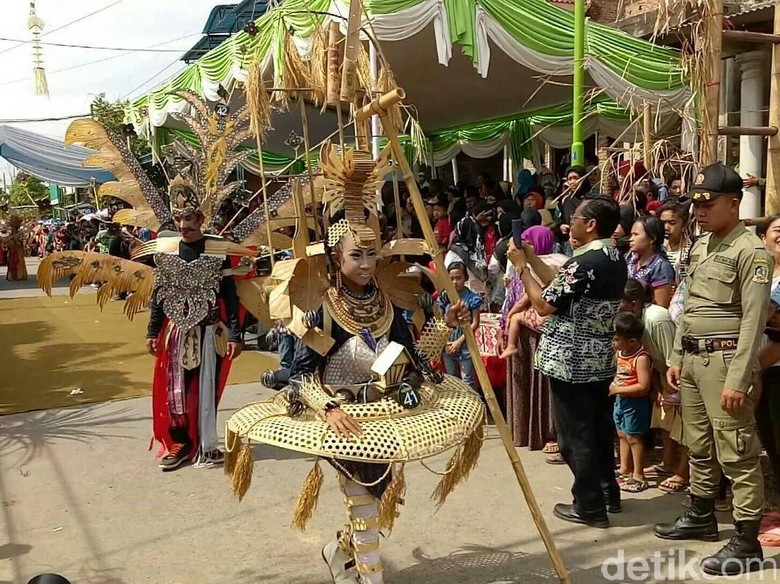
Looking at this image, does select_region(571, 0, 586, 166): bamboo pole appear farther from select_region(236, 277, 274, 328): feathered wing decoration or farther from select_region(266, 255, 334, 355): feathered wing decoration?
select_region(266, 255, 334, 355): feathered wing decoration

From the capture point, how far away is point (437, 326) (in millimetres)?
3014

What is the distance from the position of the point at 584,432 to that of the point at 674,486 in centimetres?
90

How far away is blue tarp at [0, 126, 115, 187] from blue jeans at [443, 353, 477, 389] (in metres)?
11.0

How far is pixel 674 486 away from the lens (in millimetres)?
3975

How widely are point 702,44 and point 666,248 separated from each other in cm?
141

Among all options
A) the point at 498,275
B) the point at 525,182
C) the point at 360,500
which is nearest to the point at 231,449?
the point at 360,500

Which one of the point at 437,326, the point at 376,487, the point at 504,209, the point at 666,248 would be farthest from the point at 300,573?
the point at 504,209

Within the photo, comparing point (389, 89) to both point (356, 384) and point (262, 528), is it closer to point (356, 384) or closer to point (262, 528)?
point (356, 384)

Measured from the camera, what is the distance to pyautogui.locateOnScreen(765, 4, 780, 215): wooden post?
145 inches

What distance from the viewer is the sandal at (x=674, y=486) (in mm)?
3967

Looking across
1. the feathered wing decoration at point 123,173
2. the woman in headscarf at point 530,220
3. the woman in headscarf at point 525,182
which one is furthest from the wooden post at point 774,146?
the woman in headscarf at point 525,182

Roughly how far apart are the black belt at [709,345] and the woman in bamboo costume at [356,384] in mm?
1029

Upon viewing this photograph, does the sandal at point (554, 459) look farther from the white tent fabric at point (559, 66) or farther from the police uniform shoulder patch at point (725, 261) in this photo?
the white tent fabric at point (559, 66)

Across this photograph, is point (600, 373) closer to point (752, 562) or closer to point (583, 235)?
point (583, 235)
